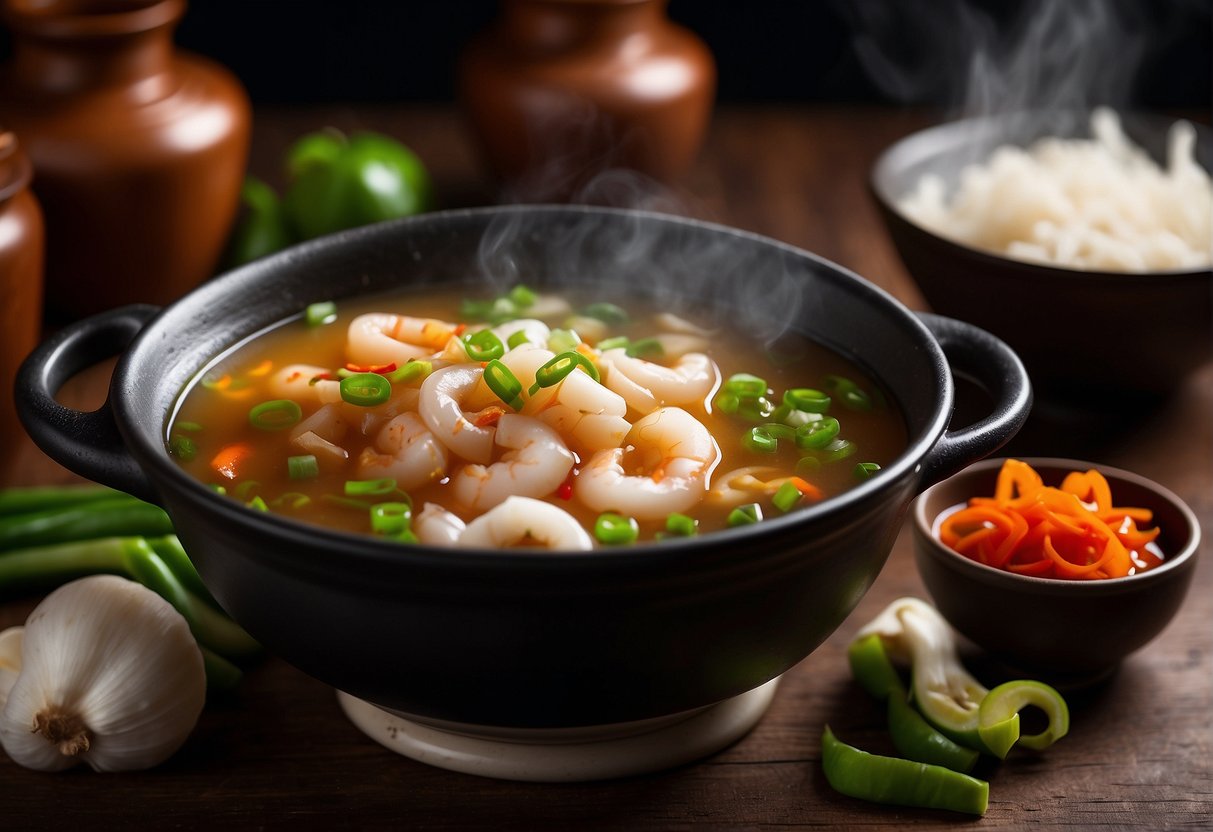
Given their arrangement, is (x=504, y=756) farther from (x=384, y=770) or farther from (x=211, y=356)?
(x=211, y=356)

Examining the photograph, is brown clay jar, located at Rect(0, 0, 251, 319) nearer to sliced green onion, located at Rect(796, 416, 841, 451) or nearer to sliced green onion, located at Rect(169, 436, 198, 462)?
sliced green onion, located at Rect(169, 436, 198, 462)

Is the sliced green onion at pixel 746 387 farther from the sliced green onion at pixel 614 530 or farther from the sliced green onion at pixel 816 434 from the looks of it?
the sliced green onion at pixel 614 530

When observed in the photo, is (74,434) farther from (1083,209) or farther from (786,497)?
(1083,209)

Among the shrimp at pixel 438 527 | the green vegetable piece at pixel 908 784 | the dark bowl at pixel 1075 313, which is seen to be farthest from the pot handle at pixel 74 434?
the dark bowl at pixel 1075 313

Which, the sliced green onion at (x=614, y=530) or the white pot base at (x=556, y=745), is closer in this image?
the sliced green onion at (x=614, y=530)

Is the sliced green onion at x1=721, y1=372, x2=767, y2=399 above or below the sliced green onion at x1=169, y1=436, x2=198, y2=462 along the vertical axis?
above

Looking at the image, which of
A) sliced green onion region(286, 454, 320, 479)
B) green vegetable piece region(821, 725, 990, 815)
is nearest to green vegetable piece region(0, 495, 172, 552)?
sliced green onion region(286, 454, 320, 479)

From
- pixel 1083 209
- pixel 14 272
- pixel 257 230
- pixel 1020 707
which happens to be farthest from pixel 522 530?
pixel 257 230
